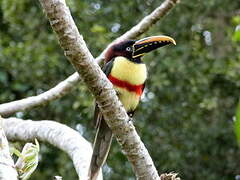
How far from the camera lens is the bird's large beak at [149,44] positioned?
10.4ft

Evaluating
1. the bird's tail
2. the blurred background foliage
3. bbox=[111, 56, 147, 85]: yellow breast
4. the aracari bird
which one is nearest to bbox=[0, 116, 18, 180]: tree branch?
the bird's tail

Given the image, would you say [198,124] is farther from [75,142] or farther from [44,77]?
[75,142]

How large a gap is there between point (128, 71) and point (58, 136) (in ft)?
2.25

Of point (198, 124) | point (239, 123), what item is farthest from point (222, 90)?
point (239, 123)

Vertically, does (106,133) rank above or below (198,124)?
above

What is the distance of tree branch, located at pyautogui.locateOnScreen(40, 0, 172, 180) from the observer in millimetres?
2078

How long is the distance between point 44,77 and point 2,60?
520mm

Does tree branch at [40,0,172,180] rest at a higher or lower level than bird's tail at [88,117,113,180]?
higher

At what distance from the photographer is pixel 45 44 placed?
6047 millimetres

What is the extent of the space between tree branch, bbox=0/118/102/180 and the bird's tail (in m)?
0.05

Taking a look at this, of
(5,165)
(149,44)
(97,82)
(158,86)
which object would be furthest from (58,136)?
(158,86)

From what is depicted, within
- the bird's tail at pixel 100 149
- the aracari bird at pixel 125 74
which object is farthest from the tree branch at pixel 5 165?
the aracari bird at pixel 125 74

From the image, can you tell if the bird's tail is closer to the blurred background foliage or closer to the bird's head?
the bird's head

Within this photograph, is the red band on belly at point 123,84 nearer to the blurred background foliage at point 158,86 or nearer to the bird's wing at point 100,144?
the bird's wing at point 100,144
